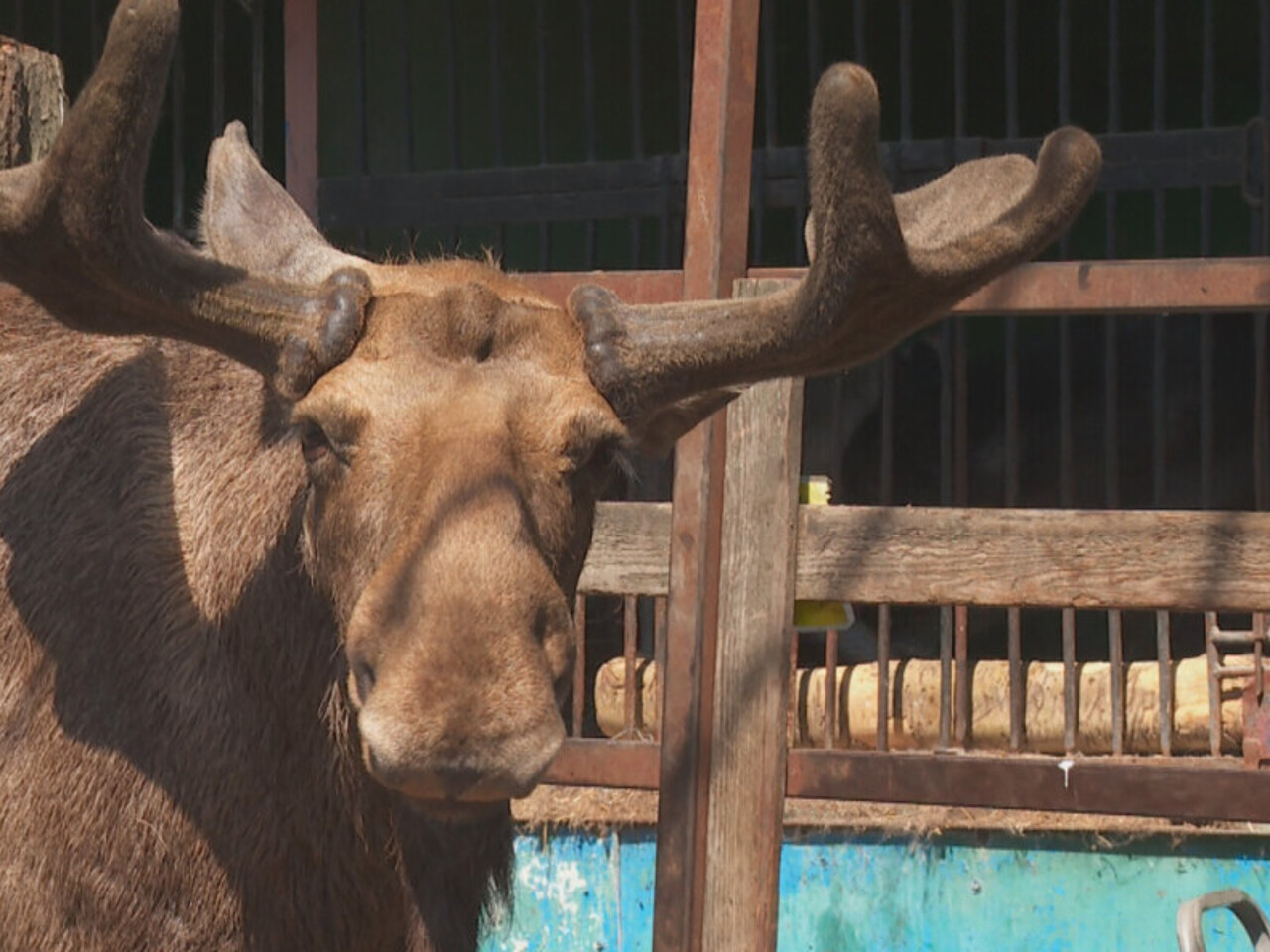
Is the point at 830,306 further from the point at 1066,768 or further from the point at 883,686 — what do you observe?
the point at 883,686

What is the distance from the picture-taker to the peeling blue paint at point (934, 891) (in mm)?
6523

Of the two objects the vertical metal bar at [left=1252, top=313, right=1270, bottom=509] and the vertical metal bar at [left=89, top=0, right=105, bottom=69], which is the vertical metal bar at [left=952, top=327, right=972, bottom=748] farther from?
the vertical metal bar at [left=89, top=0, right=105, bottom=69]

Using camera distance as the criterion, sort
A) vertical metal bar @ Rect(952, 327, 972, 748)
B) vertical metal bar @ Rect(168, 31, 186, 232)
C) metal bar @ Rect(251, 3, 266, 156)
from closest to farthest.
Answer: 1. vertical metal bar @ Rect(952, 327, 972, 748)
2. metal bar @ Rect(251, 3, 266, 156)
3. vertical metal bar @ Rect(168, 31, 186, 232)

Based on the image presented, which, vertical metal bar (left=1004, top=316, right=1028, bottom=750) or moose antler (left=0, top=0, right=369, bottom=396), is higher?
moose antler (left=0, top=0, right=369, bottom=396)

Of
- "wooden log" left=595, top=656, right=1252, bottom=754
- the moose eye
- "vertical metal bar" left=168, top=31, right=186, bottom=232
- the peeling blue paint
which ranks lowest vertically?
the peeling blue paint

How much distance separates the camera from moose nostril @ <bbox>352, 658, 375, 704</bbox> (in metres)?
3.25

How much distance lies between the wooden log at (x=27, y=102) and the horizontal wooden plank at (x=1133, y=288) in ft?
7.55

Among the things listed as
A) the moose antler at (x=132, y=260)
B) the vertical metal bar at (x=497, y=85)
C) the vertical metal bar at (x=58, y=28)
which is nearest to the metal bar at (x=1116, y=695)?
the vertical metal bar at (x=497, y=85)

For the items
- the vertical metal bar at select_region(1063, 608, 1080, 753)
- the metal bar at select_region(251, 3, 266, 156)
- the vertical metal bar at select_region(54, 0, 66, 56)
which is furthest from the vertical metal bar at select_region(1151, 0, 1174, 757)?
the vertical metal bar at select_region(54, 0, 66, 56)

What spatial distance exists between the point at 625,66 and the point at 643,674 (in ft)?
10.6

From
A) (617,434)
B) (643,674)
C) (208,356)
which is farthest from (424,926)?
(643,674)

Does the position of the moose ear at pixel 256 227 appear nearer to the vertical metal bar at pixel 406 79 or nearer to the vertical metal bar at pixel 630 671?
the vertical metal bar at pixel 630 671

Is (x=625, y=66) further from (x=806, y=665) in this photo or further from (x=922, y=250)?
(x=922, y=250)

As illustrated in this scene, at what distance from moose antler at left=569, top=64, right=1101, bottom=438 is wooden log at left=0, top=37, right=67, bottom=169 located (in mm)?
1833
